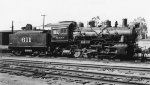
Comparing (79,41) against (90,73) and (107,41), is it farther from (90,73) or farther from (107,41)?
(90,73)

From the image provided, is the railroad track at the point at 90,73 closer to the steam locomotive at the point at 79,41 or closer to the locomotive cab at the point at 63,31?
the steam locomotive at the point at 79,41

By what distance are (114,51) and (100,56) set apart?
145cm

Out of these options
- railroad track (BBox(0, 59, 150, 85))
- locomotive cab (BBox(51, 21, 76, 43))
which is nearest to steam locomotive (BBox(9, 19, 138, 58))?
locomotive cab (BBox(51, 21, 76, 43))

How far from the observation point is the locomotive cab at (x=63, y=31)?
21016 mm

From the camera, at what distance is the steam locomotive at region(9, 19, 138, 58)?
18.4 m

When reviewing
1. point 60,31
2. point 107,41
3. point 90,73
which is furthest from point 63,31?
point 90,73

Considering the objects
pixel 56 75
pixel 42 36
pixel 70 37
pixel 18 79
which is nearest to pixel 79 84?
pixel 56 75

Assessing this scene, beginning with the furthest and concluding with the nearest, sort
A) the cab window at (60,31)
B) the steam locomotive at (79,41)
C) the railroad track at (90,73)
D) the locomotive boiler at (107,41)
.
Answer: the cab window at (60,31)
the steam locomotive at (79,41)
the locomotive boiler at (107,41)
the railroad track at (90,73)

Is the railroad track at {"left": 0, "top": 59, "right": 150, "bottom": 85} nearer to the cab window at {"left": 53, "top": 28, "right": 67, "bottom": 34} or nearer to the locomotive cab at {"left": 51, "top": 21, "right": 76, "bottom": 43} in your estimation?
the locomotive cab at {"left": 51, "top": 21, "right": 76, "bottom": 43}

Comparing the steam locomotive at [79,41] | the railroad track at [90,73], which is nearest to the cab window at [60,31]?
the steam locomotive at [79,41]

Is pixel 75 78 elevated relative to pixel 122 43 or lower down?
lower down

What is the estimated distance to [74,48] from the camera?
20.6 metres

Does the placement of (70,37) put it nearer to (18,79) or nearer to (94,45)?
(94,45)

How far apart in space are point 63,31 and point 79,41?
5.96 feet
